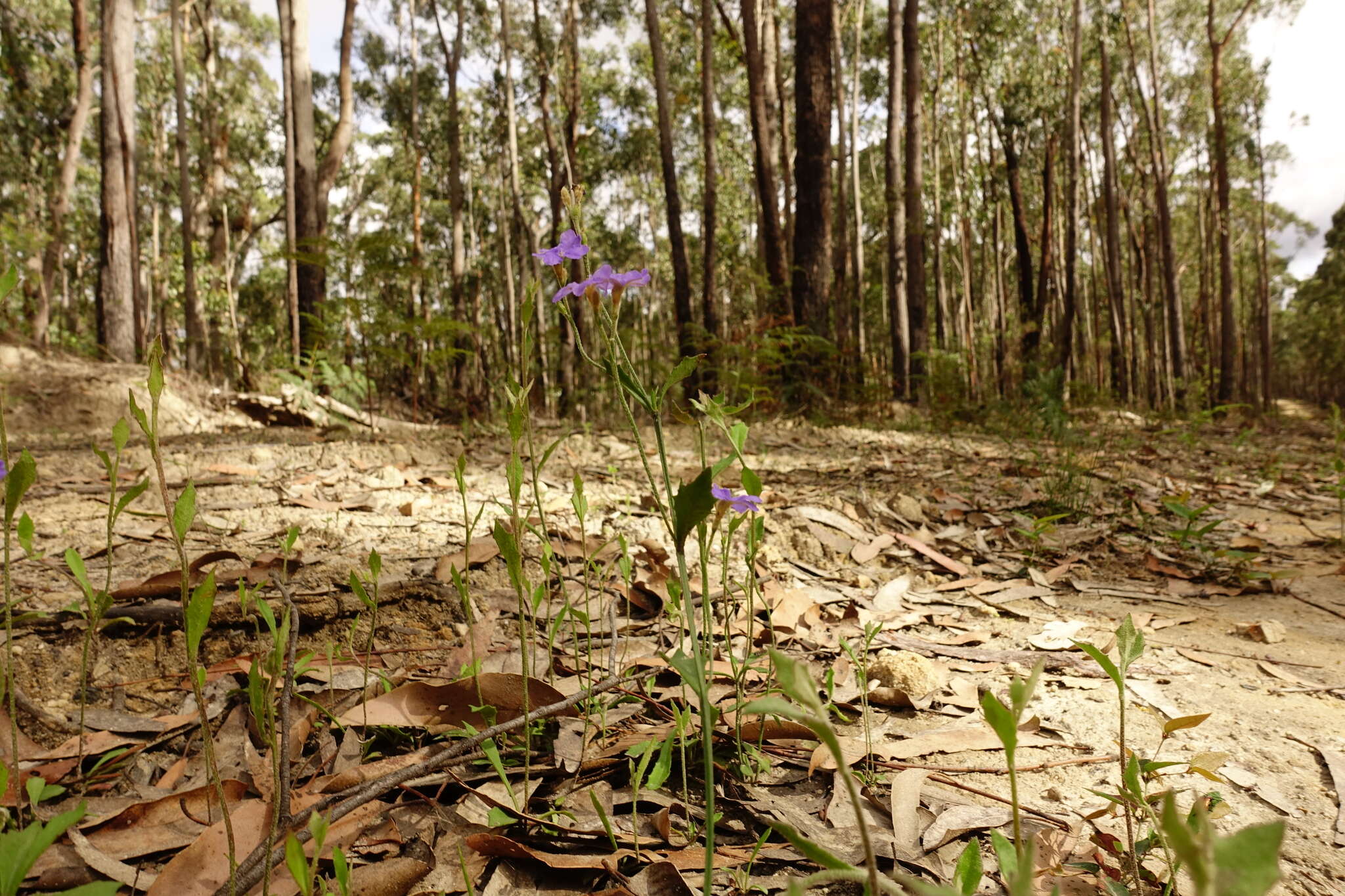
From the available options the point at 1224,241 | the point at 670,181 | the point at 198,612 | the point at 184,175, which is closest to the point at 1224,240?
the point at 1224,241

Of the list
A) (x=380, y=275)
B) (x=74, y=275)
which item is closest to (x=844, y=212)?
(x=380, y=275)

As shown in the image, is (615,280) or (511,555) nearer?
(615,280)

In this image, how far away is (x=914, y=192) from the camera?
8.53 meters

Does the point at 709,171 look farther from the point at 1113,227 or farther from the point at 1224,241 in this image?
the point at 1224,241

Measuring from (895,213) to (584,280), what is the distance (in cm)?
853

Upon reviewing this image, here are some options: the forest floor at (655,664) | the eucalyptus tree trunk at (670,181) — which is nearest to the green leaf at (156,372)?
the forest floor at (655,664)

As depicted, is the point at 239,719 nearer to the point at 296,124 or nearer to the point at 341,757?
the point at 341,757

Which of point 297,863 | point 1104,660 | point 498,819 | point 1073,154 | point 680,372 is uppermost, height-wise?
point 1073,154

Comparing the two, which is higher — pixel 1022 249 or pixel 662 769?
pixel 1022 249

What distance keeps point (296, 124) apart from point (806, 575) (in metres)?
7.92

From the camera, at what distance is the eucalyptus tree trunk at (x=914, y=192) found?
28.1 feet

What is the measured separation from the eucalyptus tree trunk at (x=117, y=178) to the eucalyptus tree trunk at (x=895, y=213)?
27.5 ft

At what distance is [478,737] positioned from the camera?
112 cm

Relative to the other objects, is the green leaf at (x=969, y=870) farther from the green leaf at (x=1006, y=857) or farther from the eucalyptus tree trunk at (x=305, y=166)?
the eucalyptus tree trunk at (x=305, y=166)
